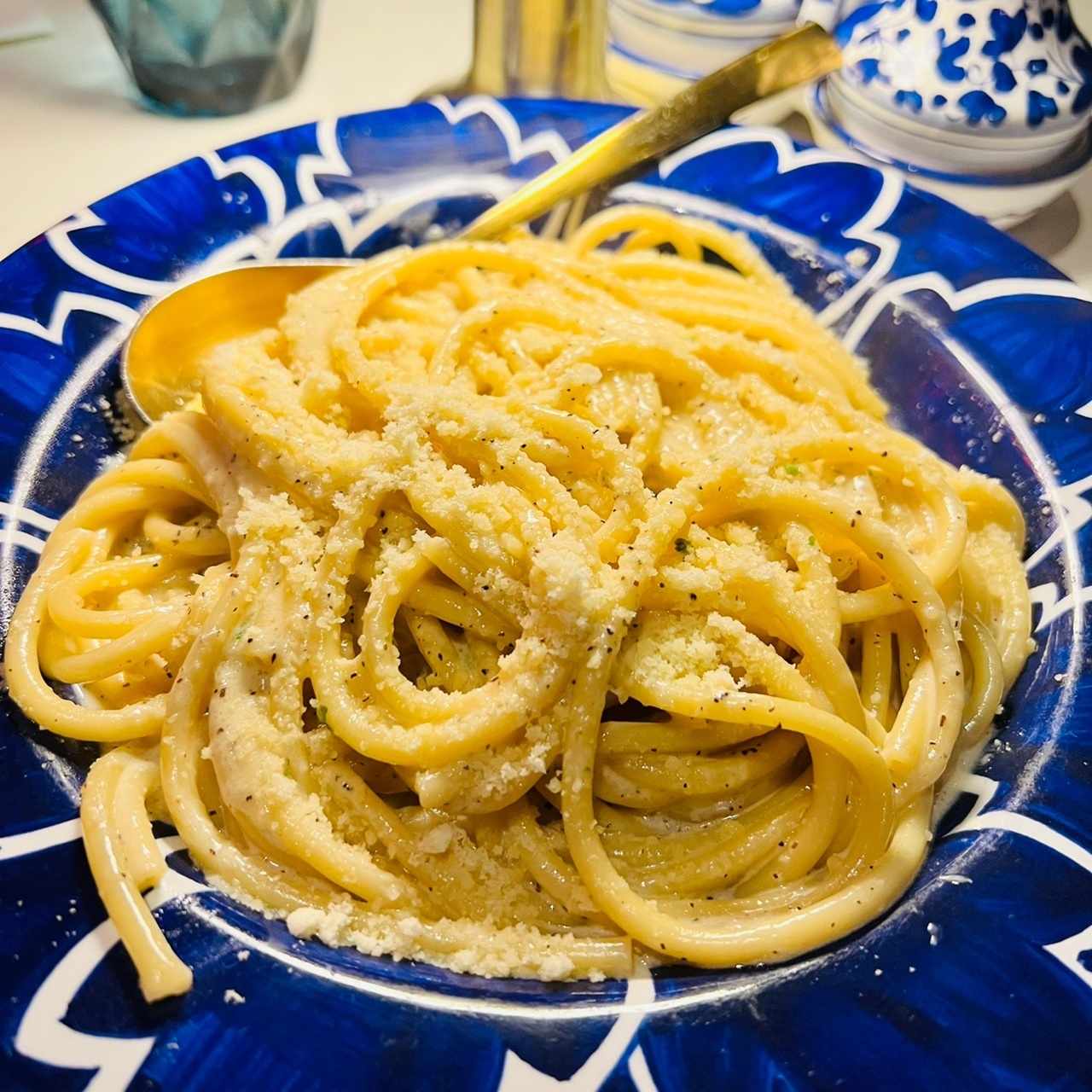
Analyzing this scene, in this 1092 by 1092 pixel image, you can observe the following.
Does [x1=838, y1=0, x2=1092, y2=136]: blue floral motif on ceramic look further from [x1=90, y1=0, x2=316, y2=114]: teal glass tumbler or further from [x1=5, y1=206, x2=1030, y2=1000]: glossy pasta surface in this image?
[x1=90, y1=0, x2=316, y2=114]: teal glass tumbler

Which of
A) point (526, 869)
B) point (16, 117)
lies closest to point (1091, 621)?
point (526, 869)

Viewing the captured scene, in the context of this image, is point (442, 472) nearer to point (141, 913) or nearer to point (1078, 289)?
point (141, 913)

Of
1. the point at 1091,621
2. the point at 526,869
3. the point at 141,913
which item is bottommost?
the point at 526,869

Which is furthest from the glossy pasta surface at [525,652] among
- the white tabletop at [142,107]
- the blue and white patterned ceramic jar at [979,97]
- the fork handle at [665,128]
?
the white tabletop at [142,107]

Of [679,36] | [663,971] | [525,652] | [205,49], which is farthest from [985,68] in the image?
[663,971]

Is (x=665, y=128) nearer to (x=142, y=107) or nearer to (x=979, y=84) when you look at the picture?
(x=979, y=84)

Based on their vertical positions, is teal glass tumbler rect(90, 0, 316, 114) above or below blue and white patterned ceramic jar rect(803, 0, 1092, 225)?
below

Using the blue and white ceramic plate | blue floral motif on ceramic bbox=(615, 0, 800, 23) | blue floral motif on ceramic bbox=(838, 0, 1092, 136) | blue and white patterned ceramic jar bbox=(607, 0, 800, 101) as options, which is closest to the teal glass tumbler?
the blue and white ceramic plate

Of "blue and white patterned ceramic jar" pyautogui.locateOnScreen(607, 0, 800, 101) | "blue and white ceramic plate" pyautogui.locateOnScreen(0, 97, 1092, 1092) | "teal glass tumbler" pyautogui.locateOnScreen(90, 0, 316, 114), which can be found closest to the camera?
"blue and white ceramic plate" pyautogui.locateOnScreen(0, 97, 1092, 1092)
